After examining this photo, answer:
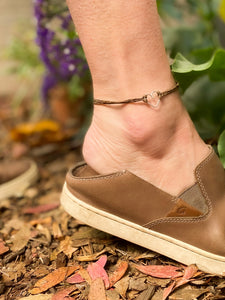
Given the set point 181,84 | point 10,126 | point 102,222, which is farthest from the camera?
point 10,126

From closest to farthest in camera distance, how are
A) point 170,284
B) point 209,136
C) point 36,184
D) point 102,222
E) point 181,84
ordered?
point 170,284 < point 102,222 < point 181,84 < point 209,136 < point 36,184

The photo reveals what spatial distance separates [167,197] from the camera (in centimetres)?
106

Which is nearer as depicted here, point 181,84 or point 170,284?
point 170,284

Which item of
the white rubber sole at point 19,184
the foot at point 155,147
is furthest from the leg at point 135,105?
the white rubber sole at point 19,184

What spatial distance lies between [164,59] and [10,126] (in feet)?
7.59

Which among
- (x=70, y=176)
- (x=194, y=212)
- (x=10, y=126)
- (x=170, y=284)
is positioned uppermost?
(x=70, y=176)

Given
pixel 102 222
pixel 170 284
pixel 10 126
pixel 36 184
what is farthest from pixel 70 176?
pixel 10 126

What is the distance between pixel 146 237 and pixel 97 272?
15 centimetres

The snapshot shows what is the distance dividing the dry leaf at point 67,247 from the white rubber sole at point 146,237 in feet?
0.36

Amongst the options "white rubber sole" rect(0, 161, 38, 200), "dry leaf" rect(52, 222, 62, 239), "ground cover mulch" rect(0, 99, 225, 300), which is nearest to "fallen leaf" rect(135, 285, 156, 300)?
"ground cover mulch" rect(0, 99, 225, 300)

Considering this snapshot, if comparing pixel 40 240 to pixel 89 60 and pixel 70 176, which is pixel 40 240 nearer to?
pixel 70 176

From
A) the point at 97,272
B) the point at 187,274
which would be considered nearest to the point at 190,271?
the point at 187,274

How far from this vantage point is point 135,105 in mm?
1032

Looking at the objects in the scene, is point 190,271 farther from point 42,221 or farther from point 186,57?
point 186,57
